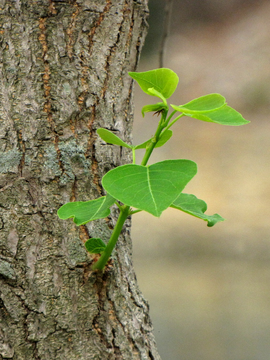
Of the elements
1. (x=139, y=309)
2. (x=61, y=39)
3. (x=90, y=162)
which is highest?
(x=61, y=39)

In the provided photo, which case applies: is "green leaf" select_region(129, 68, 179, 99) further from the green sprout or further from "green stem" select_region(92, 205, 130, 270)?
"green stem" select_region(92, 205, 130, 270)

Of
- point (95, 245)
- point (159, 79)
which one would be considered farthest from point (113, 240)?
point (159, 79)

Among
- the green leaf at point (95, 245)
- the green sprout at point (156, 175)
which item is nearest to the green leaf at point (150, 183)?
the green sprout at point (156, 175)

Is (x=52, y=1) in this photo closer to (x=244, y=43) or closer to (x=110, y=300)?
(x=110, y=300)

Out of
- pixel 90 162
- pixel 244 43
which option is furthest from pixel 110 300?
pixel 244 43

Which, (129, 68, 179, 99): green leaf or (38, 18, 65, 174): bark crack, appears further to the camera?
(38, 18, 65, 174): bark crack

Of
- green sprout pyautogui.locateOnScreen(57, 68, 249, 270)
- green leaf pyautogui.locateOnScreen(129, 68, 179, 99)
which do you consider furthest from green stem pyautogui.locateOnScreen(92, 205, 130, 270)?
green leaf pyautogui.locateOnScreen(129, 68, 179, 99)

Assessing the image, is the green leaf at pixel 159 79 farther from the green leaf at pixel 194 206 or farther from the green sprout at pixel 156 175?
the green leaf at pixel 194 206
